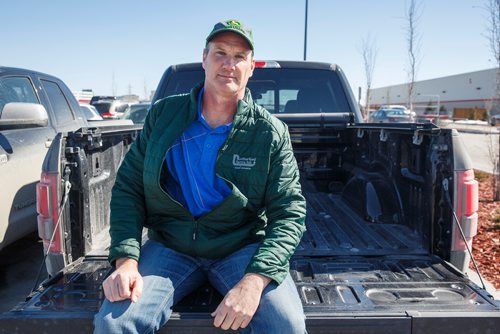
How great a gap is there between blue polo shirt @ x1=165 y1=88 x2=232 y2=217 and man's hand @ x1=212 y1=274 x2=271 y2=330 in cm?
53

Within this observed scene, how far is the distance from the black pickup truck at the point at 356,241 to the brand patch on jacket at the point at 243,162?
0.66 meters

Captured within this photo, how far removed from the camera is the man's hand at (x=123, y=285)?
6.28 ft

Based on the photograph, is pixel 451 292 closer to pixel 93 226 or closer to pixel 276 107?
pixel 93 226

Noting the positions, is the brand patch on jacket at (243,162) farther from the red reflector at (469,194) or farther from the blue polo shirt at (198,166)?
the red reflector at (469,194)

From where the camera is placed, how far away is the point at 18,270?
484 centimetres

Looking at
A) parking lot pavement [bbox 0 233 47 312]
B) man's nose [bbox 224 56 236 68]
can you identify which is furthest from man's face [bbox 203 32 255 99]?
parking lot pavement [bbox 0 233 47 312]

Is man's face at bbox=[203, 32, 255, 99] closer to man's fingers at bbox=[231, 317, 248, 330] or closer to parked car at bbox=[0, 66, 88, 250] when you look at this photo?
man's fingers at bbox=[231, 317, 248, 330]

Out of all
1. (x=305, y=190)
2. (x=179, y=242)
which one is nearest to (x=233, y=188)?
(x=179, y=242)

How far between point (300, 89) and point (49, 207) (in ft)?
8.97

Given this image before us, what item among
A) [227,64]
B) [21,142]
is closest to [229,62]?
[227,64]

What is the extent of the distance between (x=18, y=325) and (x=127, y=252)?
0.55 metres

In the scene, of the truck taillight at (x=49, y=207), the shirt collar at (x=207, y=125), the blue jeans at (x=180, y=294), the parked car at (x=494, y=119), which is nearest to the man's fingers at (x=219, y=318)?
the blue jeans at (x=180, y=294)

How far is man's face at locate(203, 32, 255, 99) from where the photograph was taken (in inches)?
90.1

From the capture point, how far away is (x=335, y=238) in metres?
3.16
